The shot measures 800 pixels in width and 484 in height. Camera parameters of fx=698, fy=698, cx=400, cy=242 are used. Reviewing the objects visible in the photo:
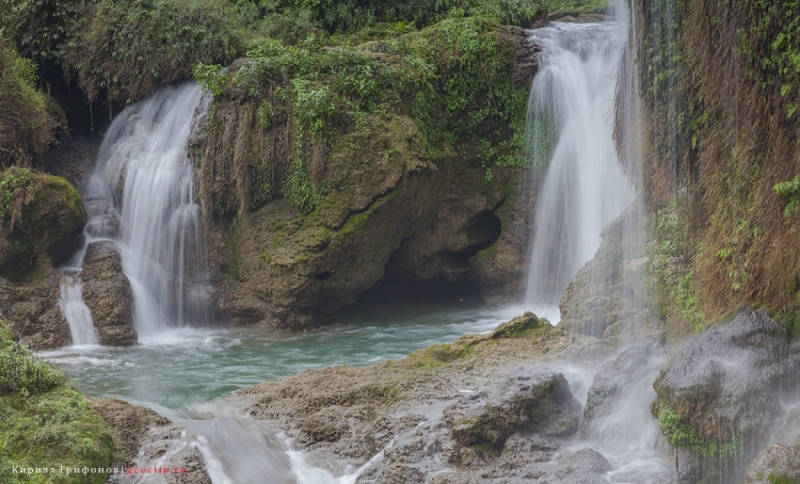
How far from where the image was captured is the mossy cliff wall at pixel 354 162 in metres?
11.7

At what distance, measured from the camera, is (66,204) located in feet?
36.7

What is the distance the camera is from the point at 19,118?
38.8ft

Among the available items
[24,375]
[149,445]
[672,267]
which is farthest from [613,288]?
[24,375]

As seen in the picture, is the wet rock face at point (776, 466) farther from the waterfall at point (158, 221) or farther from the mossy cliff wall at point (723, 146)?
the waterfall at point (158, 221)

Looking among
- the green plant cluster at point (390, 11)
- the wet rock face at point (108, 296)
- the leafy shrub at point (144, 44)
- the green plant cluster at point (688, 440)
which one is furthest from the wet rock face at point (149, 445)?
the green plant cluster at point (390, 11)

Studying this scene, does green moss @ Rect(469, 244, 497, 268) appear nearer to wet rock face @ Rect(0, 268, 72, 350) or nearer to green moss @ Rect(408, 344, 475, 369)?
green moss @ Rect(408, 344, 475, 369)

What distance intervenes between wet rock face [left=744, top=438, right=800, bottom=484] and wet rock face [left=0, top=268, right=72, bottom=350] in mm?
9478

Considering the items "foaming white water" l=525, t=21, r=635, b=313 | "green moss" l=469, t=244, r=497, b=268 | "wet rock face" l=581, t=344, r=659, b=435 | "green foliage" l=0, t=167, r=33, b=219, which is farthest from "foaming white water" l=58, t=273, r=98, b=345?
"wet rock face" l=581, t=344, r=659, b=435

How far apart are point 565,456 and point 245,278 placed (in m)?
7.75

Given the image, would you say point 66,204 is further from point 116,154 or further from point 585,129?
point 585,129

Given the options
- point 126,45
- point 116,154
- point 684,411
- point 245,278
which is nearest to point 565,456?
point 684,411

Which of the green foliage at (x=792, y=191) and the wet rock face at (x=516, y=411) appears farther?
the wet rock face at (x=516, y=411)

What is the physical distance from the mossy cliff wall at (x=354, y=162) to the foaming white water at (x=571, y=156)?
0.38m

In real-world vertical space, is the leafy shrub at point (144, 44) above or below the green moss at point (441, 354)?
above
